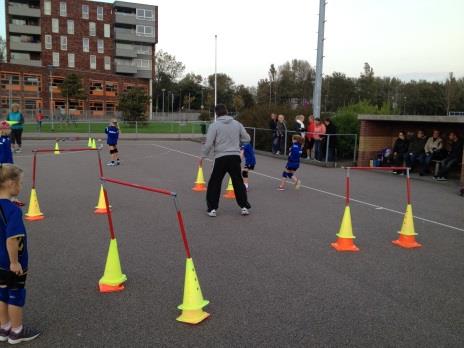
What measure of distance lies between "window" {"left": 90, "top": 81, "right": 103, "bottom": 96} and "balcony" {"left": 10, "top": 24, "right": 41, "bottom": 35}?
11.6 metres

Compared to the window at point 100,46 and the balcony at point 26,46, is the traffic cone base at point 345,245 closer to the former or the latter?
the balcony at point 26,46

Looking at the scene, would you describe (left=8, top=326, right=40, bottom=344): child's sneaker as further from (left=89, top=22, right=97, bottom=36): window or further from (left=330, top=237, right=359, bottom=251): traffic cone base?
(left=89, top=22, right=97, bottom=36): window

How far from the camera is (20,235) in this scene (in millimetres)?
3551

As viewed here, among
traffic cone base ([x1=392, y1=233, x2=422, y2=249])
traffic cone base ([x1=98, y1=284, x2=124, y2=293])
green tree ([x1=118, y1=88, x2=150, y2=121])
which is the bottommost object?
traffic cone base ([x1=98, y1=284, x2=124, y2=293])

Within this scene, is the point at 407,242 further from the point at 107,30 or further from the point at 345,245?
the point at 107,30

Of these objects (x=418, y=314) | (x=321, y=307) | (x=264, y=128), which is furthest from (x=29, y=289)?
(x=264, y=128)

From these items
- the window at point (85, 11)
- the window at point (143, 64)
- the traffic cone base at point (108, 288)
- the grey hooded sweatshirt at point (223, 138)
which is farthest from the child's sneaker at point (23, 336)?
the window at point (143, 64)

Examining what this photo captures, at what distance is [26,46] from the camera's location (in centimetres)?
7338

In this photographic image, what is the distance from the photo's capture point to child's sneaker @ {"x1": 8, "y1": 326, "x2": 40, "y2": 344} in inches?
147

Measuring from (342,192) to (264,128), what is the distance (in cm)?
1220

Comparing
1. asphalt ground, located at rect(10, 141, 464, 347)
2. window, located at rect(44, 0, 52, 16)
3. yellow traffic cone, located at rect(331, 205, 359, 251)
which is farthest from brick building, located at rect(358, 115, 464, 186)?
window, located at rect(44, 0, 52, 16)

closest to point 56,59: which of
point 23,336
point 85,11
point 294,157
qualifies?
point 85,11

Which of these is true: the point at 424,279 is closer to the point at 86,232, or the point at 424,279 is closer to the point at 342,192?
the point at 86,232

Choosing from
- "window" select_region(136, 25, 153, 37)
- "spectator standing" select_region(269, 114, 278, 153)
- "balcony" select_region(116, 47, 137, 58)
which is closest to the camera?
"spectator standing" select_region(269, 114, 278, 153)
